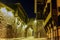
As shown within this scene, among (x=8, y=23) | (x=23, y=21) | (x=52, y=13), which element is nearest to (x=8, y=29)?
(x=8, y=23)

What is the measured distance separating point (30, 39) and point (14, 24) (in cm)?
154

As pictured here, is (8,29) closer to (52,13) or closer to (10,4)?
(10,4)

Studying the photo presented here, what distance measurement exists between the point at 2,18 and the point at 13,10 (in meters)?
1.06

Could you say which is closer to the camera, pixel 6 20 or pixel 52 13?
pixel 52 13

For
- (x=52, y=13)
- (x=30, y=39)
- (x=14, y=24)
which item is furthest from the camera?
(x=14, y=24)

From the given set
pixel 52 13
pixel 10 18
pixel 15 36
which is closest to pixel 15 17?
pixel 10 18

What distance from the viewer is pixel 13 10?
10062mm

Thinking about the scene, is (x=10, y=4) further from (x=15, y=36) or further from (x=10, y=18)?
(x=15, y=36)

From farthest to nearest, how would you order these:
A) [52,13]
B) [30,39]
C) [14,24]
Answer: [14,24] < [30,39] < [52,13]

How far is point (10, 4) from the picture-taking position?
9.78 meters

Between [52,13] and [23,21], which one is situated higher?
[52,13]

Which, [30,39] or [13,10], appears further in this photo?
[13,10]

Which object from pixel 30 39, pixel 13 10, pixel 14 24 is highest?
pixel 13 10

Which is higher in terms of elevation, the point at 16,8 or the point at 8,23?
the point at 16,8
